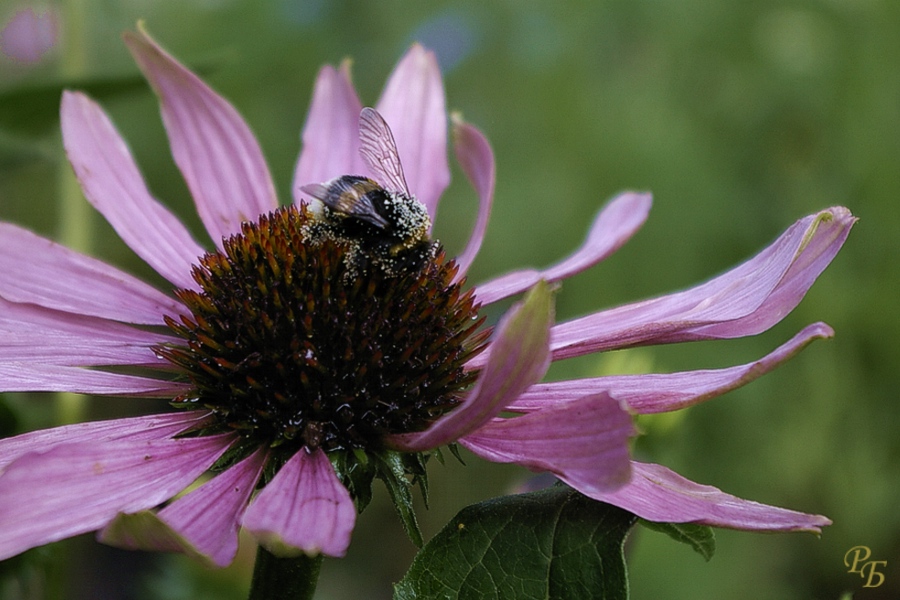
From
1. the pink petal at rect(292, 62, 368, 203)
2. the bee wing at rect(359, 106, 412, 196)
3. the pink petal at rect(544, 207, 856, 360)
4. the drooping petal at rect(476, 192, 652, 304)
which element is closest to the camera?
the pink petal at rect(544, 207, 856, 360)

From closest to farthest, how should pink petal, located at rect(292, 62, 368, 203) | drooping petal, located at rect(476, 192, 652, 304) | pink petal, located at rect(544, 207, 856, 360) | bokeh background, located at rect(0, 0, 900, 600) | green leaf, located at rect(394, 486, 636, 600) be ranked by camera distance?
green leaf, located at rect(394, 486, 636, 600) < pink petal, located at rect(544, 207, 856, 360) < drooping petal, located at rect(476, 192, 652, 304) < pink petal, located at rect(292, 62, 368, 203) < bokeh background, located at rect(0, 0, 900, 600)

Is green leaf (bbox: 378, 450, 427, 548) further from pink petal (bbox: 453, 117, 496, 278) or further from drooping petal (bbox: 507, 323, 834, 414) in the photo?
pink petal (bbox: 453, 117, 496, 278)

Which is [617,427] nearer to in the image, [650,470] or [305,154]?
[650,470]

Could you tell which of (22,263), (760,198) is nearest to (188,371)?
(22,263)

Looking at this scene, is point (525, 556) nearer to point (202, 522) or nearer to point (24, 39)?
point (202, 522)

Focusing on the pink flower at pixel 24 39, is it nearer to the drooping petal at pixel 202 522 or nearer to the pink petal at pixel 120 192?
the pink petal at pixel 120 192

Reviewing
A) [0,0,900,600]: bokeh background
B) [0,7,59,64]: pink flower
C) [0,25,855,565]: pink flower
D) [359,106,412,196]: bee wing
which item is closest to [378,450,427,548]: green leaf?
[0,25,855,565]: pink flower

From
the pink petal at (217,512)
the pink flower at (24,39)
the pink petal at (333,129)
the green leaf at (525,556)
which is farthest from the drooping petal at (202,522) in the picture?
the pink flower at (24,39)
